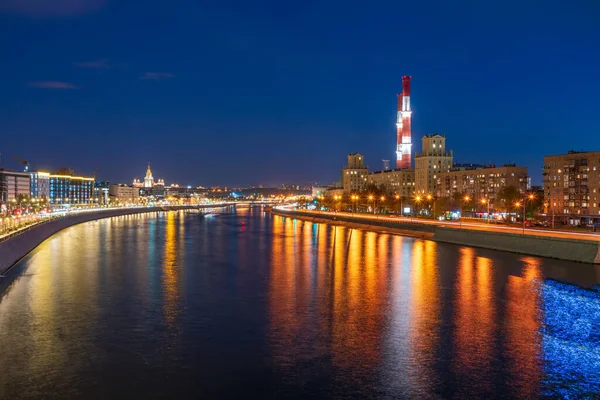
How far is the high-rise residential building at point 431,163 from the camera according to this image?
479ft

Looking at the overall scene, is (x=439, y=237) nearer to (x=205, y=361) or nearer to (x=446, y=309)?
(x=446, y=309)

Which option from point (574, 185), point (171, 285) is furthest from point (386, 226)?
point (171, 285)

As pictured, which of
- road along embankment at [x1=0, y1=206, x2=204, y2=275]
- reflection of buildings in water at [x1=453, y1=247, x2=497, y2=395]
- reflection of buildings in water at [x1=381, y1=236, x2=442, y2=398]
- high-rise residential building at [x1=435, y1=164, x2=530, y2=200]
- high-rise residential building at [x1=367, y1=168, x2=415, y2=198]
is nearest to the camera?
reflection of buildings in water at [x1=381, y1=236, x2=442, y2=398]

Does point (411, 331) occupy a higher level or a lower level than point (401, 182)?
lower

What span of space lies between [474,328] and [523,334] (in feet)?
5.71

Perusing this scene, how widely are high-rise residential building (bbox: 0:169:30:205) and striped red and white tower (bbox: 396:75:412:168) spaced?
4566 inches

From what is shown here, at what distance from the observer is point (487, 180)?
381 feet

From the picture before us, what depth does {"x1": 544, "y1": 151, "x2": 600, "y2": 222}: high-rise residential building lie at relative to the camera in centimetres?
8369

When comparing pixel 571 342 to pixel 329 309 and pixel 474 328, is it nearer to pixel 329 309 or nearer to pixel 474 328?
pixel 474 328

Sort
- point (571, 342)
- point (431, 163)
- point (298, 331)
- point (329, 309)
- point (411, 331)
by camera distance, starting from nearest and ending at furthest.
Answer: point (571, 342)
point (298, 331)
point (411, 331)
point (329, 309)
point (431, 163)

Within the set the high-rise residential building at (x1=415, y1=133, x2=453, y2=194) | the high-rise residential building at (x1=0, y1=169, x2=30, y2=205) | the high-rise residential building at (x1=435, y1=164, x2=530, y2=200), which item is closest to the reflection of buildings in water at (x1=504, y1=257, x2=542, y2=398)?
the high-rise residential building at (x1=435, y1=164, x2=530, y2=200)

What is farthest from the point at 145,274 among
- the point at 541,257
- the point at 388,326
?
the point at 541,257

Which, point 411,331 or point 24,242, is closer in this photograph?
point 411,331

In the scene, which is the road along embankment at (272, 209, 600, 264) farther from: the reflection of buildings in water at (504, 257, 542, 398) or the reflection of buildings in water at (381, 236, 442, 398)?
the reflection of buildings in water at (381, 236, 442, 398)
